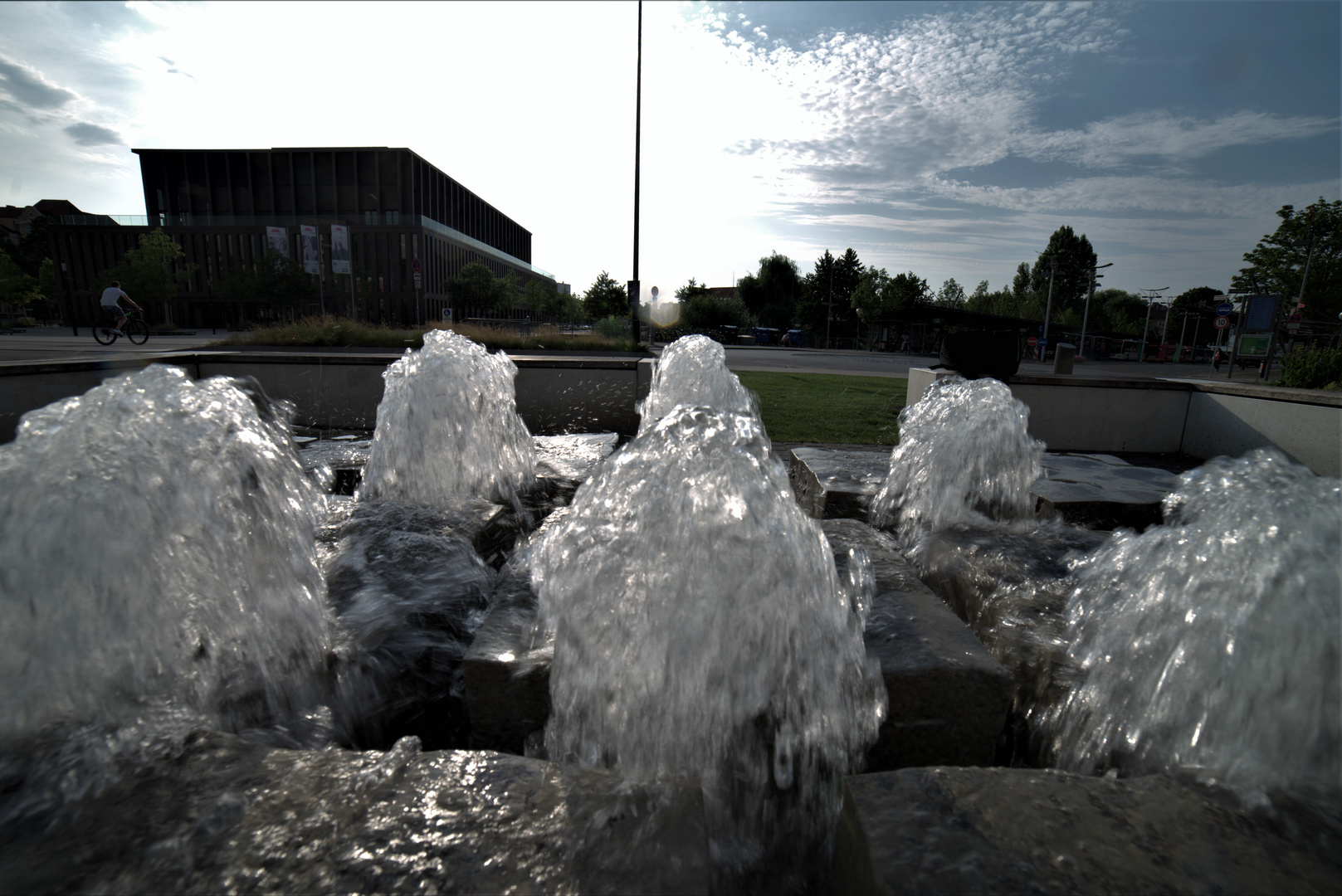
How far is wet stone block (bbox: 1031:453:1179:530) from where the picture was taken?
3771 mm

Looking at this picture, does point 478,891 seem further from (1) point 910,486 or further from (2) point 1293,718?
(1) point 910,486

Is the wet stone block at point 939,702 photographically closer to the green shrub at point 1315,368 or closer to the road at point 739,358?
the road at point 739,358

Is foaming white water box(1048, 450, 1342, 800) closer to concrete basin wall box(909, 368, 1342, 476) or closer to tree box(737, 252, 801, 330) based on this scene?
concrete basin wall box(909, 368, 1342, 476)

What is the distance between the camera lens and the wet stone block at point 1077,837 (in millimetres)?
1136

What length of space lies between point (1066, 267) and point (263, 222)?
262ft

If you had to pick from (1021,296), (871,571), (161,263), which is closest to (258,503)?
(871,571)

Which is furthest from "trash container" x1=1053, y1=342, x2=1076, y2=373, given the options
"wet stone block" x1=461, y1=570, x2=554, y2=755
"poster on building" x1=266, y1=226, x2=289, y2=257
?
"poster on building" x1=266, y1=226, x2=289, y2=257

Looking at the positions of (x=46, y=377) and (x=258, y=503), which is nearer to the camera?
(x=258, y=503)

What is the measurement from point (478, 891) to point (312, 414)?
26.0 ft

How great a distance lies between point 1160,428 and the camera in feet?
25.5

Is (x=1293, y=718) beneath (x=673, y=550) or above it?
beneath

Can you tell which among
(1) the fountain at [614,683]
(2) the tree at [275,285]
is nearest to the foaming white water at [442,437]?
(1) the fountain at [614,683]

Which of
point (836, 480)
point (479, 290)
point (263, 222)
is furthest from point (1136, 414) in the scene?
point (263, 222)

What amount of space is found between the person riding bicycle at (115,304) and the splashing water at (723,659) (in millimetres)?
21355
